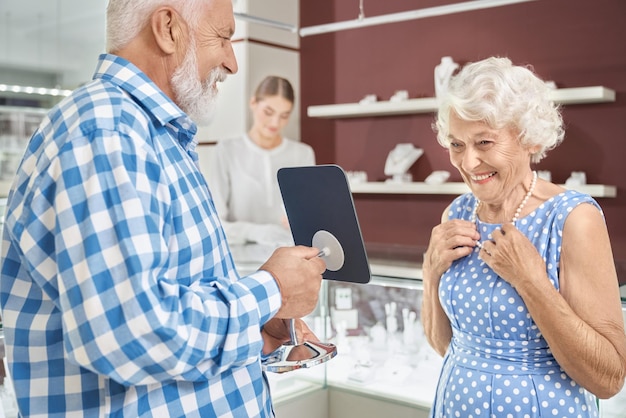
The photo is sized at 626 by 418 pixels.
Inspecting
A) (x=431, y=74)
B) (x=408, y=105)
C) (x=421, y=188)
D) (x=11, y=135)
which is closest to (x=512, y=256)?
(x=421, y=188)

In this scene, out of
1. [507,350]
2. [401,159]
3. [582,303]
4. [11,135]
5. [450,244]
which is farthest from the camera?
[401,159]

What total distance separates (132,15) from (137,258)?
44 cm

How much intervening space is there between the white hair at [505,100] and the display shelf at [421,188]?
8.25ft

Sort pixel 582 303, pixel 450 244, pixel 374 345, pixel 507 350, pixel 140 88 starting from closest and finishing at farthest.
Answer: pixel 140 88 → pixel 582 303 → pixel 507 350 → pixel 450 244 → pixel 374 345

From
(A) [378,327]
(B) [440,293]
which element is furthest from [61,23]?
(B) [440,293]

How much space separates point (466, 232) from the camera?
5.47 ft

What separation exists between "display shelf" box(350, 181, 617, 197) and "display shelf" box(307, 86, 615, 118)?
498 mm

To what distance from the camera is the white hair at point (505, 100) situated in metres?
1.58

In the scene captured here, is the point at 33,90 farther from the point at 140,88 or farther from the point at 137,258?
the point at 137,258

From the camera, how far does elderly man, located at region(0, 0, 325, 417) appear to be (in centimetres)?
92

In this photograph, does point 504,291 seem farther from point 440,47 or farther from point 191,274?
point 440,47

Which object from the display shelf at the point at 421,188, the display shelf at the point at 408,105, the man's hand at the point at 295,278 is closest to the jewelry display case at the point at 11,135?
the display shelf at the point at 408,105

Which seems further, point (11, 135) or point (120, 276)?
point (11, 135)

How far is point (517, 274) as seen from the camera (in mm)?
1504
